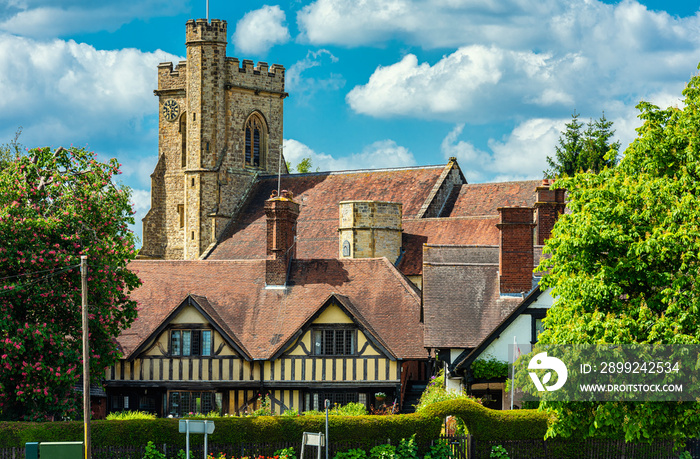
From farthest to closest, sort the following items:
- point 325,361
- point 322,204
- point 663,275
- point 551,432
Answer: point 322,204
point 325,361
point 551,432
point 663,275

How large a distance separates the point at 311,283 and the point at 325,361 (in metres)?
4.59

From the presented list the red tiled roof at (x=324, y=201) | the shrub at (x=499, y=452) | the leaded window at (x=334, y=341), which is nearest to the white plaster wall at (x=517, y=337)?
the leaded window at (x=334, y=341)

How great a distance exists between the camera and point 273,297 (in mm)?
33219

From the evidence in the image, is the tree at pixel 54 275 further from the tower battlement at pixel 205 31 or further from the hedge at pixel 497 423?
the tower battlement at pixel 205 31

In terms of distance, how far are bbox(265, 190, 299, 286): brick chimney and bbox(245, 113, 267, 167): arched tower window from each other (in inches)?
946

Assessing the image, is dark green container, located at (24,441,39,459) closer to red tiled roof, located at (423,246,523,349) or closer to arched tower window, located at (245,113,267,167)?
red tiled roof, located at (423,246,523,349)

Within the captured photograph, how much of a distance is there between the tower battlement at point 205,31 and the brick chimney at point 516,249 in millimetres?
31998

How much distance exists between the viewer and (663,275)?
19.3 m

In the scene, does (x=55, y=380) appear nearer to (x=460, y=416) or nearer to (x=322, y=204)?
(x=460, y=416)

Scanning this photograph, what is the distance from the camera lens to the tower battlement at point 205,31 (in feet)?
186

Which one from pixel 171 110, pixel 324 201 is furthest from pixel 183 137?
pixel 324 201

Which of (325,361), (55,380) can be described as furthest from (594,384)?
(55,380)

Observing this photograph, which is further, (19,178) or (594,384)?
(19,178)

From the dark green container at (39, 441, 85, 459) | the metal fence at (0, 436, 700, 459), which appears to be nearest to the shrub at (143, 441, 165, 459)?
the metal fence at (0, 436, 700, 459)
